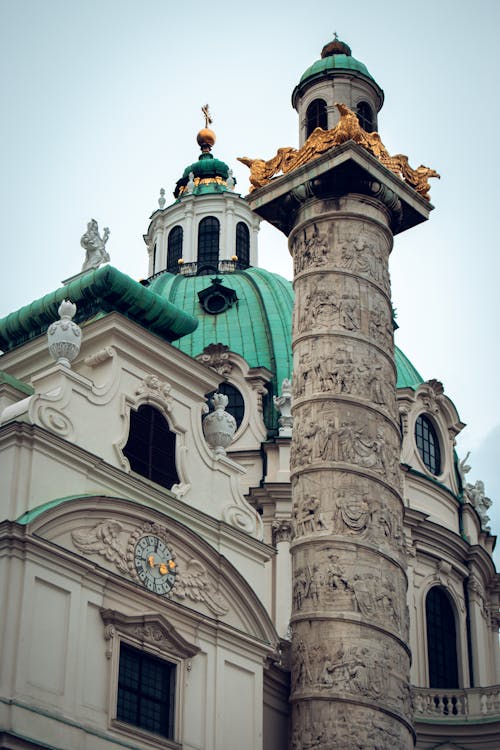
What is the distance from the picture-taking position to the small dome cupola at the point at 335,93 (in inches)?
1097

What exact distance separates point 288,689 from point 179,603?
2778mm

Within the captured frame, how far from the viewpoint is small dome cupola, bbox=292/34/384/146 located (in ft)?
91.4

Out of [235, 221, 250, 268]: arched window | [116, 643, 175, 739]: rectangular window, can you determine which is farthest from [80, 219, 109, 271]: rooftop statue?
[235, 221, 250, 268]: arched window

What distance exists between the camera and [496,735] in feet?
103

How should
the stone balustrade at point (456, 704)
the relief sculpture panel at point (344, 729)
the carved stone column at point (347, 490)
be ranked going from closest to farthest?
the relief sculpture panel at point (344, 729)
the carved stone column at point (347, 490)
the stone balustrade at point (456, 704)

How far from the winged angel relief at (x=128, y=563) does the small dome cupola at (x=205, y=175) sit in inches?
1036

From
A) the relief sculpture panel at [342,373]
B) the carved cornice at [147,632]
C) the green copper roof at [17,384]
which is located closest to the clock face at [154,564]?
the carved cornice at [147,632]

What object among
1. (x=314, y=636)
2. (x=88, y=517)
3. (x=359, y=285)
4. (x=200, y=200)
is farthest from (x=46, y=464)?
(x=200, y=200)

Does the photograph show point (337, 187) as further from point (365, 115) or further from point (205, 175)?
point (205, 175)

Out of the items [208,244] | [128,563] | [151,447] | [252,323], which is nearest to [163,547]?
[128,563]

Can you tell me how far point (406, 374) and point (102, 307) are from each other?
17653 millimetres

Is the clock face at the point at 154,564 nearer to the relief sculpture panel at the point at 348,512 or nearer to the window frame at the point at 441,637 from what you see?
the relief sculpture panel at the point at 348,512

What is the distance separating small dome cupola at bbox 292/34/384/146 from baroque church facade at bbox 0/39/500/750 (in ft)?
0.14

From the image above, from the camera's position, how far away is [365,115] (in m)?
28.0
